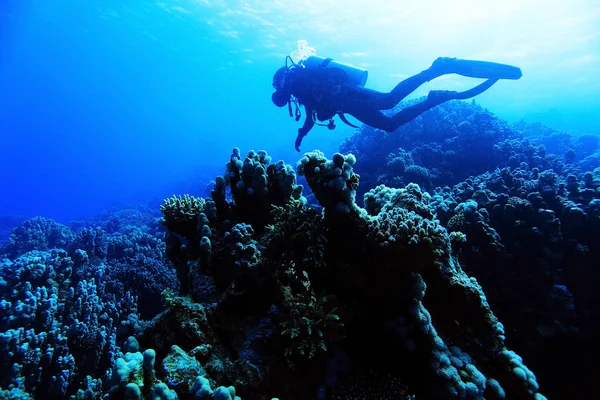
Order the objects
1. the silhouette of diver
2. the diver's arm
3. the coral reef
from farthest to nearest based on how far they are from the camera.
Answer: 1. the silhouette of diver
2. the diver's arm
3. the coral reef

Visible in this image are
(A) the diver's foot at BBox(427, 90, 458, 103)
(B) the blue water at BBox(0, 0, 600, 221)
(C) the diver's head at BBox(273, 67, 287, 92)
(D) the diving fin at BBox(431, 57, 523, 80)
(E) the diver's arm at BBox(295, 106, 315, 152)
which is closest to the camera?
(E) the diver's arm at BBox(295, 106, 315, 152)

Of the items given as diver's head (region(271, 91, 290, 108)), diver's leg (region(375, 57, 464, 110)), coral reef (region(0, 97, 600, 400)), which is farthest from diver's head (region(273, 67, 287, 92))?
coral reef (region(0, 97, 600, 400))

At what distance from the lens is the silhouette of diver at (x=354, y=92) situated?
1020 cm

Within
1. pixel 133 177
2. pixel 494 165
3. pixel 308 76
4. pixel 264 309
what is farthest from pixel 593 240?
pixel 133 177

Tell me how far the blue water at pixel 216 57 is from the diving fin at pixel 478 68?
1928cm

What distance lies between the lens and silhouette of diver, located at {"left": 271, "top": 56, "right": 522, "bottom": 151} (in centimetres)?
1020

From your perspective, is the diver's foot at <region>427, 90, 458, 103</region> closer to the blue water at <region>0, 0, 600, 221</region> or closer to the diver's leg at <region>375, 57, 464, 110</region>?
the diver's leg at <region>375, 57, 464, 110</region>

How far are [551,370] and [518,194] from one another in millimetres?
3418

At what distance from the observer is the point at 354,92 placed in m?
10.4

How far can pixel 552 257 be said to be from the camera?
4.76m


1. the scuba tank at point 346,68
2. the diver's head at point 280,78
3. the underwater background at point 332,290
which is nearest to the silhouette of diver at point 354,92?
the scuba tank at point 346,68

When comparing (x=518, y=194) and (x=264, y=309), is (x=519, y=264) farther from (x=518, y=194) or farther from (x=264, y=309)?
(x=264, y=309)

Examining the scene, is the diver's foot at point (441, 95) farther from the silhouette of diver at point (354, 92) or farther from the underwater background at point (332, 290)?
the underwater background at point (332, 290)

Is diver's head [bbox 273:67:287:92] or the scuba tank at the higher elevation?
diver's head [bbox 273:67:287:92]
